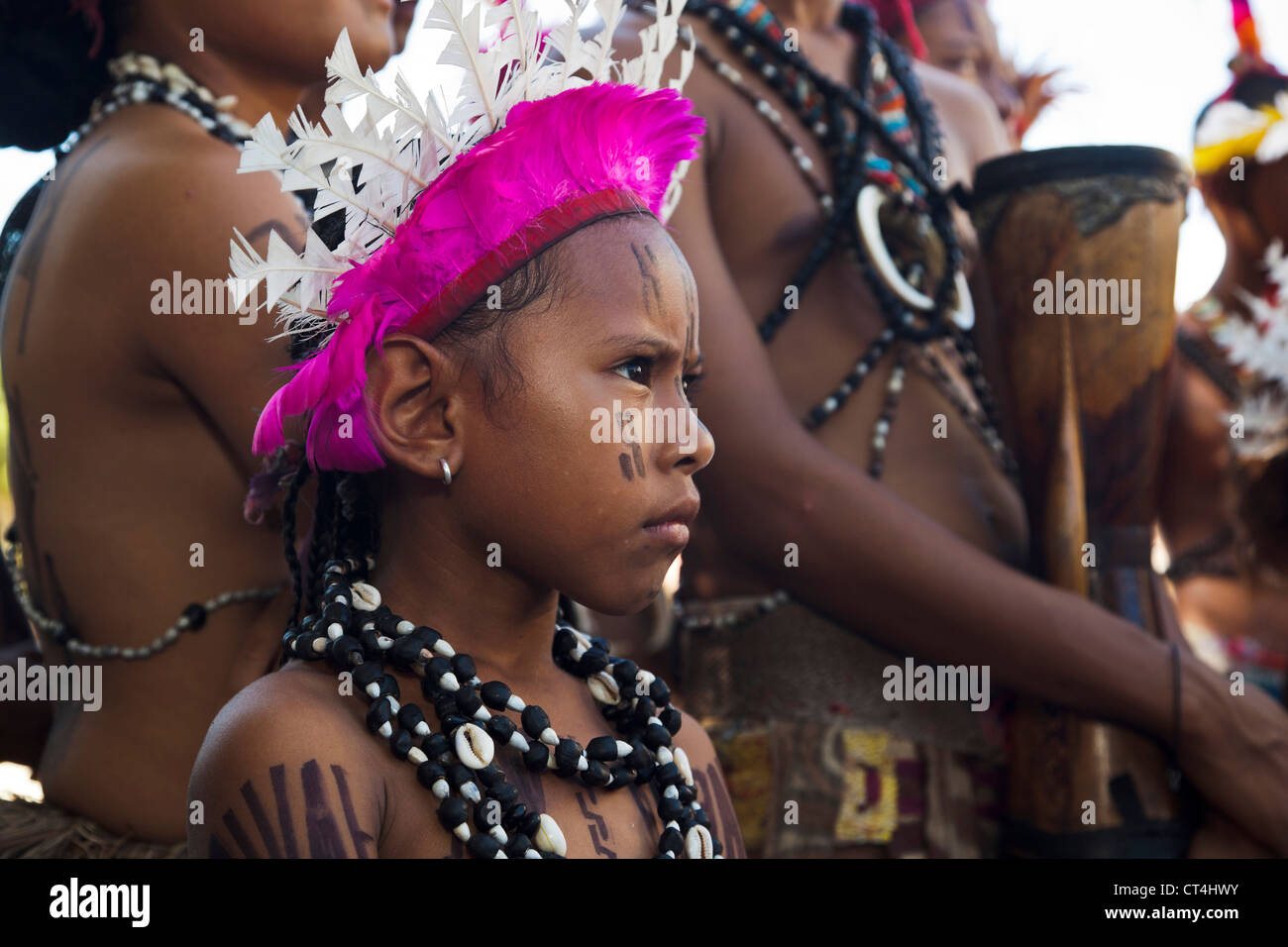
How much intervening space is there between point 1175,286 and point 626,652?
49.8 inches

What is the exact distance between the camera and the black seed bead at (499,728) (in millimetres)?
1476

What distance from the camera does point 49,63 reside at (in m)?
2.06

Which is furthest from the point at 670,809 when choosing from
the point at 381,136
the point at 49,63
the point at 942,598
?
the point at 49,63

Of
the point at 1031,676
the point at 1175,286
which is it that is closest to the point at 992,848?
the point at 1031,676

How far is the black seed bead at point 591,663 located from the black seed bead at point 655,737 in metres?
0.11

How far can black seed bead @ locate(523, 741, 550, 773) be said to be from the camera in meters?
1.50

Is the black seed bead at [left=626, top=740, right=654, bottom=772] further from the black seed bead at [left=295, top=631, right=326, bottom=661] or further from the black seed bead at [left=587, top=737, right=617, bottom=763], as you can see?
the black seed bead at [left=295, top=631, right=326, bottom=661]

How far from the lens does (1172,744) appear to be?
218 centimetres

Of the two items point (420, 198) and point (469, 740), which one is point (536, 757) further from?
point (420, 198)

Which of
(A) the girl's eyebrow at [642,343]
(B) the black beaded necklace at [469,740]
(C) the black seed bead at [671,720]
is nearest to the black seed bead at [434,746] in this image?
(B) the black beaded necklace at [469,740]

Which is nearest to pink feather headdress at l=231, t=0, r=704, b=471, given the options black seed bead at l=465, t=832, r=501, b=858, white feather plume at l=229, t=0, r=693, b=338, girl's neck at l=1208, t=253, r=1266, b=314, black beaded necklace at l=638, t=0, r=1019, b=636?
white feather plume at l=229, t=0, r=693, b=338

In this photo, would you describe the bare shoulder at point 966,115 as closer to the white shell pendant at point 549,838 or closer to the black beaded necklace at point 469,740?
the black beaded necklace at point 469,740

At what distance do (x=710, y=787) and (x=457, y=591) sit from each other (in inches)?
18.3
